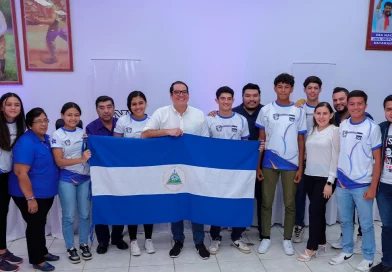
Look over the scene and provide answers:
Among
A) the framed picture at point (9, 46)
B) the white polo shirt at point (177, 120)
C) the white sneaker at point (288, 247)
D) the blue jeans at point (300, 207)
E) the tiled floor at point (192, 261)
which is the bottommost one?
the tiled floor at point (192, 261)

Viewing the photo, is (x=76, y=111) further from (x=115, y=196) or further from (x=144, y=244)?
(x=144, y=244)

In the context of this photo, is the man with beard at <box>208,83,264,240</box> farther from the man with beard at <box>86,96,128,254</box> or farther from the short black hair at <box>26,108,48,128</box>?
the short black hair at <box>26,108,48,128</box>

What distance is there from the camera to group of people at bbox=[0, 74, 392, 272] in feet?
8.75

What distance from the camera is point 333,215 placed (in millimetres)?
3947

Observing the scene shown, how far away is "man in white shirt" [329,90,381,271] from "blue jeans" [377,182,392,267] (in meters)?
0.06

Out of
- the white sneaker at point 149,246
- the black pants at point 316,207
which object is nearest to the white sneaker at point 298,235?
the black pants at point 316,207

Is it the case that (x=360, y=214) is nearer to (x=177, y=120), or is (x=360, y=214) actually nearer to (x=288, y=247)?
(x=288, y=247)

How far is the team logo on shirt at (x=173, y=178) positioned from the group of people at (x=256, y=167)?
0.33 metres

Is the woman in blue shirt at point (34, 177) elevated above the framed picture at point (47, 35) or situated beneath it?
situated beneath

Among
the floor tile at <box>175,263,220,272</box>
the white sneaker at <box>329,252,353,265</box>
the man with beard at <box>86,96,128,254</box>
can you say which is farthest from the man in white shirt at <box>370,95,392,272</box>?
the man with beard at <box>86,96,128,254</box>

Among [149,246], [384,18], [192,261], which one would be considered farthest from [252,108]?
[384,18]

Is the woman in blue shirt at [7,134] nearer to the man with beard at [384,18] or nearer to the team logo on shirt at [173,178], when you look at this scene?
the team logo on shirt at [173,178]

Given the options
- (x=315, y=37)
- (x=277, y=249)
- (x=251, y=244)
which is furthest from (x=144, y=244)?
(x=315, y=37)

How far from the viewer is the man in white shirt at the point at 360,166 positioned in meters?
2.63
